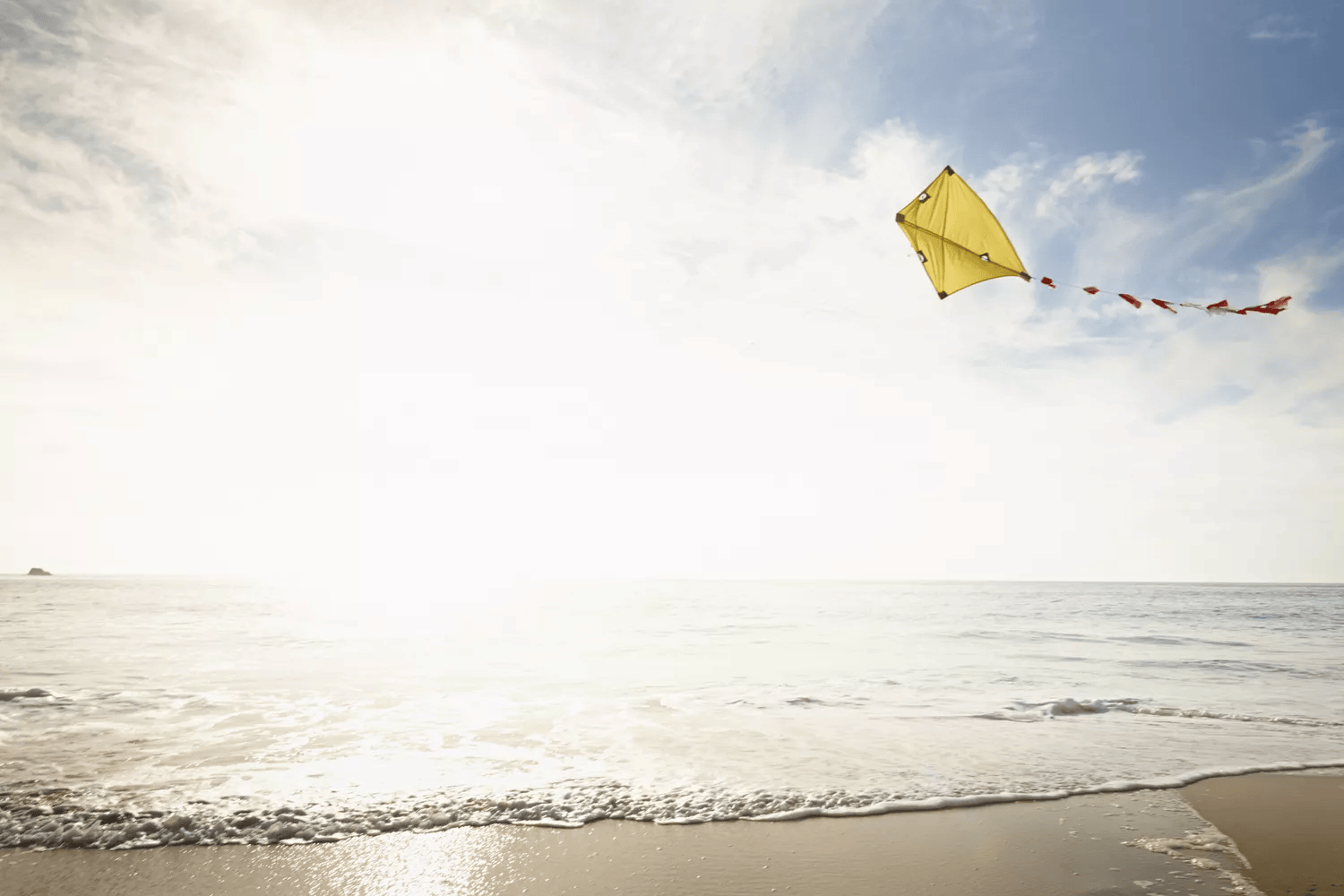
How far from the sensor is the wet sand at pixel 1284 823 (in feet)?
15.1

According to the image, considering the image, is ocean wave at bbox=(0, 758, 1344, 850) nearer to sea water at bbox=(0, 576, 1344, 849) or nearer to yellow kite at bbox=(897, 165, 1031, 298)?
sea water at bbox=(0, 576, 1344, 849)

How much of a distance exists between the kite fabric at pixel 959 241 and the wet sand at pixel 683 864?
5098mm

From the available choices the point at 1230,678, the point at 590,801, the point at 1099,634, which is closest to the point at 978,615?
the point at 1099,634

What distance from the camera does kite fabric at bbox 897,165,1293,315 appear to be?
6875mm

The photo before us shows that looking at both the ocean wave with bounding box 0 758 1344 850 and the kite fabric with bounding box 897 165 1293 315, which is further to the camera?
the kite fabric with bounding box 897 165 1293 315

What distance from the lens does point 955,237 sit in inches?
278

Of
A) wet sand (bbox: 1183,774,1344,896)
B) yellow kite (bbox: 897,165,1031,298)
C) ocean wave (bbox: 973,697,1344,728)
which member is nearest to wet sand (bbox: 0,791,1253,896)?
wet sand (bbox: 1183,774,1344,896)

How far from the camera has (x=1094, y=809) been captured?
591 cm

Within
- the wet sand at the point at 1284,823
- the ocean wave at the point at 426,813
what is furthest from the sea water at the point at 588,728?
the wet sand at the point at 1284,823

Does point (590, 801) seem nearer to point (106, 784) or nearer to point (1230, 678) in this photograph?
point (106, 784)

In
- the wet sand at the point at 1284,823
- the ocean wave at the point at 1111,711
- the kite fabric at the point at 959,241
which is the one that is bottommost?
the ocean wave at the point at 1111,711

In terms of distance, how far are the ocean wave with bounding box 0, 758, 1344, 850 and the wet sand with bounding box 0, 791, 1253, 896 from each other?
0.52 feet

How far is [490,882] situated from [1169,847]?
16.3ft

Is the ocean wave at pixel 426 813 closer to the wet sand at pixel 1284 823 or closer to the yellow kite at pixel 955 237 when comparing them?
the wet sand at pixel 1284 823
